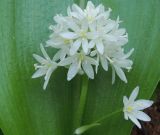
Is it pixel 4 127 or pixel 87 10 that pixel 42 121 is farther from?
pixel 87 10

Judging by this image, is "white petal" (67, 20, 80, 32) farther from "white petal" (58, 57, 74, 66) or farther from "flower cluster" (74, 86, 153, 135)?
"flower cluster" (74, 86, 153, 135)

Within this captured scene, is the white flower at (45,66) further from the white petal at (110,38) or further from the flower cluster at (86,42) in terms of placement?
the white petal at (110,38)

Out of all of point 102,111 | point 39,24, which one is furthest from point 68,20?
point 102,111

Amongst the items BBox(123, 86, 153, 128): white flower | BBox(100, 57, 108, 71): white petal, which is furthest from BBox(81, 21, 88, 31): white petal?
BBox(123, 86, 153, 128): white flower

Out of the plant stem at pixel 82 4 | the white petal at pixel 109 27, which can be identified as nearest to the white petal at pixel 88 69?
the white petal at pixel 109 27

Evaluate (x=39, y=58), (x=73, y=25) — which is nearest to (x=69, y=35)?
(x=73, y=25)
